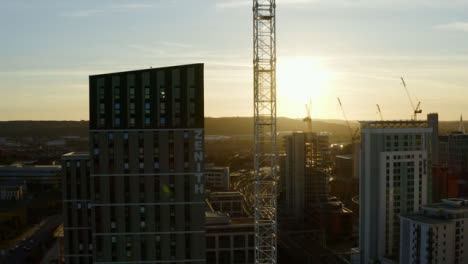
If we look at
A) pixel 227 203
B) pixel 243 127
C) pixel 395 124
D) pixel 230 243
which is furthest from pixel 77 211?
pixel 243 127

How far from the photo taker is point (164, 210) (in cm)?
1530

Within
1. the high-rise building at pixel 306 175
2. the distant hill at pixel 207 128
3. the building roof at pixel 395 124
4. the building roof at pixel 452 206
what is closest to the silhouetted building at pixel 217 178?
the high-rise building at pixel 306 175

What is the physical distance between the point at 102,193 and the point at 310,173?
28951 mm

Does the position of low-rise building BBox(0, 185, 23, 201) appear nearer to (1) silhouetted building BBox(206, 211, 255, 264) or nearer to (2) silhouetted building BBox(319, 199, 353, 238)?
(1) silhouetted building BBox(206, 211, 255, 264)

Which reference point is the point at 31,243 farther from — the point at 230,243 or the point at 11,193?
the point at 11,193

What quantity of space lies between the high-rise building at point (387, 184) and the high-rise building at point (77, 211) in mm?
16372

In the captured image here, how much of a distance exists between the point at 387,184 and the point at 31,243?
2482 centimetres

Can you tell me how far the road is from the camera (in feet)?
92.2

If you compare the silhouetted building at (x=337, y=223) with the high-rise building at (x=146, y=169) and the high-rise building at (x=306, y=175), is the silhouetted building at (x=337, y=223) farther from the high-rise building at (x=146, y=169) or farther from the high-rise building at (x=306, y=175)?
the high-rise building at (x=146, y=169)

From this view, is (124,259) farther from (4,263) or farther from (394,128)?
(394,128)

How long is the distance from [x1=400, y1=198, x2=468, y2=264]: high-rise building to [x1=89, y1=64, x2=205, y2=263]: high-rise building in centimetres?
1162

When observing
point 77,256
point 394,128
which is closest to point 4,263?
point 77,256

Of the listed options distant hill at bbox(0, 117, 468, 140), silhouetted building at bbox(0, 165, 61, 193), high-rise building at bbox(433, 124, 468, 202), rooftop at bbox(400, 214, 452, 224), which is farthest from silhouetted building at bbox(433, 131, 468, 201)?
distant hill at bbox(0, 117, 468, 140)

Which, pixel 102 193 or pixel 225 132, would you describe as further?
pixel 225 132
